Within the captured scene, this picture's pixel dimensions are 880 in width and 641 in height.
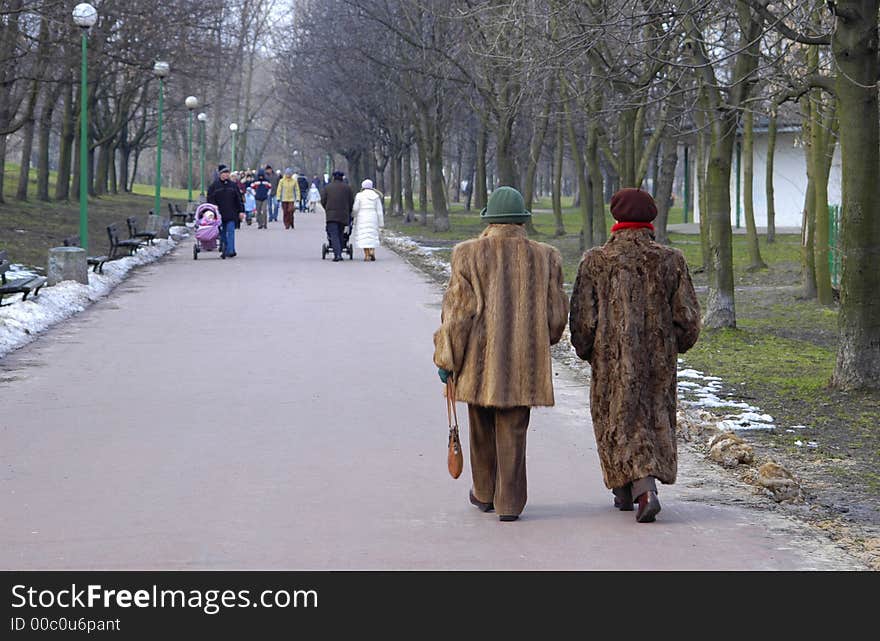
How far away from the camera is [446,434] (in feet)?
32.6

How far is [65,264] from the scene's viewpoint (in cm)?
2050

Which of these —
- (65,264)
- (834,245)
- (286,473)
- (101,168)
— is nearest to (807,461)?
(286,473)

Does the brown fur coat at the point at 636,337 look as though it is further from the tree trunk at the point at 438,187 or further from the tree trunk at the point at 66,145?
the tree trunk at the point at 66,145

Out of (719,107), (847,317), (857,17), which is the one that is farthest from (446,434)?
(719,107)

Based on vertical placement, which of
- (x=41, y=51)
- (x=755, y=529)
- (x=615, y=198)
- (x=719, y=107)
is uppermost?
(x=41, y=51)

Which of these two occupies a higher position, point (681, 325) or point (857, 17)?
point (857, 17)

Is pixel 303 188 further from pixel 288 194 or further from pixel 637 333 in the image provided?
pixel 637 333

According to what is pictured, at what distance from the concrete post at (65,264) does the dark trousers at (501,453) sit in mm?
14084

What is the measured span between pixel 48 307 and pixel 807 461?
36.7ft

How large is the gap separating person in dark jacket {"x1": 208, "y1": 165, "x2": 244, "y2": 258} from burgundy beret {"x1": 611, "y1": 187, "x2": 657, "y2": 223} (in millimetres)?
22102

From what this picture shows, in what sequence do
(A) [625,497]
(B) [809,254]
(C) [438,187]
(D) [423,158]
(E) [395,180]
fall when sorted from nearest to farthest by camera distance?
1. (A) [625,497]
2. (B) [809,254]
3. (C) [438,187]
4. (D) [423,158]
5. (E) [395,180]

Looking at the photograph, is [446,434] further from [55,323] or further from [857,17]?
[55,323]

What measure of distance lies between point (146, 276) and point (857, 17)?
16115mm

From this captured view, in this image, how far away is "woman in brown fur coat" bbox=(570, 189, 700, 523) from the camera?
23.9 ft
